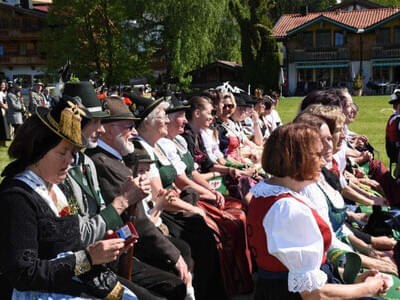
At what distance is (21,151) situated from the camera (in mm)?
2664

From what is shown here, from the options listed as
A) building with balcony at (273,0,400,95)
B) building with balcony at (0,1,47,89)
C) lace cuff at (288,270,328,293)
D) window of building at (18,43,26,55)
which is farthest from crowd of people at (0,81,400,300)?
window of building at (18,43,26,55)

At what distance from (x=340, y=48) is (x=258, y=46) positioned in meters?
11.1

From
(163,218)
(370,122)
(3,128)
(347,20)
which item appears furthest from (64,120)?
(347,20)

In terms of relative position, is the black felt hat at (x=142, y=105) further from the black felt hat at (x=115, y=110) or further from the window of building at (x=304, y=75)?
the window of building at (x=304, y=75)

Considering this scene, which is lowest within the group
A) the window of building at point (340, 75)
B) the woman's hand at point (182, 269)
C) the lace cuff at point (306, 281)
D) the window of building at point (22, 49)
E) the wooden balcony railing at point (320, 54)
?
the window of building at point (340, 75)

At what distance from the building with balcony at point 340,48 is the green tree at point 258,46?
7.48m

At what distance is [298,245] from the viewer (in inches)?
96.6

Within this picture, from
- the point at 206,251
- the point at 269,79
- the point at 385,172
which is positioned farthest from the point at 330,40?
the point at 206,251

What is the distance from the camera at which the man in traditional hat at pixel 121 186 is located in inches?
128

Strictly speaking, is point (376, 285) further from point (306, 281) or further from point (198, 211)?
point (198, 211)

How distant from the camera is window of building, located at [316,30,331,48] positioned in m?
46.2

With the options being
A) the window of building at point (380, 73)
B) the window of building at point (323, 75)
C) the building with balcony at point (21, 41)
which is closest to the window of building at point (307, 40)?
the window of building at point (323, 75)

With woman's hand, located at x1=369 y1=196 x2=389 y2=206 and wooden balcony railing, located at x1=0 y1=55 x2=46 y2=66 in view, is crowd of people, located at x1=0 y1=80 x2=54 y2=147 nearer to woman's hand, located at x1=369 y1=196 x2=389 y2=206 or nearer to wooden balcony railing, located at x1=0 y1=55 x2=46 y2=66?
woman's hand, located at x1=369 y1=196 x2=389 y2=206

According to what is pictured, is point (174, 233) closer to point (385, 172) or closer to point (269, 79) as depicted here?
point (385, 172)
